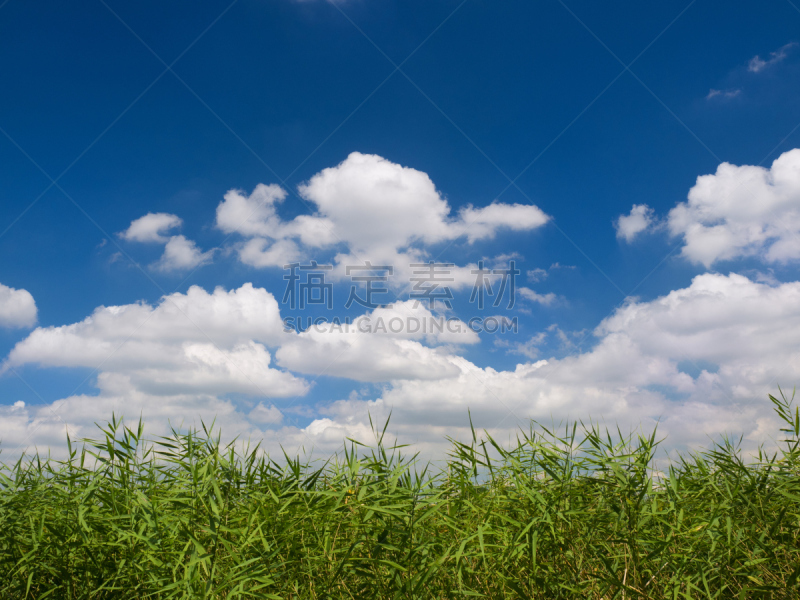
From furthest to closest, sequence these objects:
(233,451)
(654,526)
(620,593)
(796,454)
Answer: (796,454) → (233,451) → (654,526) → (620,593)

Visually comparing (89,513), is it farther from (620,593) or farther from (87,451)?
(620,593)

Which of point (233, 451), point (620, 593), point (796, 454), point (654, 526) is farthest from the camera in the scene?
point (796, 454)

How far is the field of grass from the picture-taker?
457cm

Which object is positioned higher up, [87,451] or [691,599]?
[87,451]

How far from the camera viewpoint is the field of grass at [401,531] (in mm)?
4574

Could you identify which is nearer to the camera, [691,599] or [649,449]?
[691,599]

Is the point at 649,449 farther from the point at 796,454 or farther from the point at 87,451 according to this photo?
the point at 87,451

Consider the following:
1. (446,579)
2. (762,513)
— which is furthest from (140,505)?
(762,513)

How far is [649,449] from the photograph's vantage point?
17.1 feet

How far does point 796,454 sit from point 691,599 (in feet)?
7.49

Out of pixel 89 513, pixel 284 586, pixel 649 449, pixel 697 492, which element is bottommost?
pixel 284 586

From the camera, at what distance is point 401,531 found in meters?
4.71

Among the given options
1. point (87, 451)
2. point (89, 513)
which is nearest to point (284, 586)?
point (89, 513)

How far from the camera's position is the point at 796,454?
19.0 ft
